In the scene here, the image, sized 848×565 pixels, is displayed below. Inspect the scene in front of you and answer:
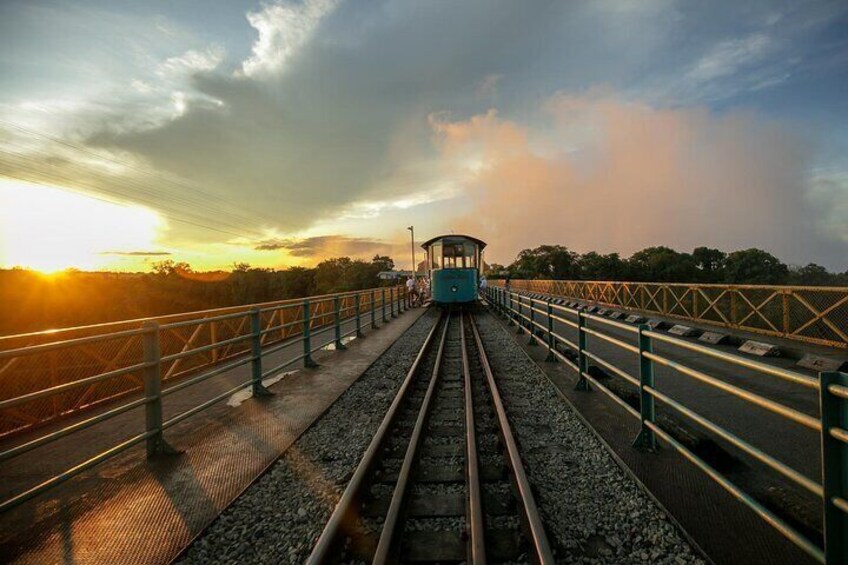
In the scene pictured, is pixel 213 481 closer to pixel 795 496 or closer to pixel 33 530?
pixel 33 530

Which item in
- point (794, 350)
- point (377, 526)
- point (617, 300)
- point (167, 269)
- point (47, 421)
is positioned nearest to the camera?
point (377, 526)

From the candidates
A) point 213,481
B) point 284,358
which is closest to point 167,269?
point 284,358

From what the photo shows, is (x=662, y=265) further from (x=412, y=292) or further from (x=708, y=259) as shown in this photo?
(x=412, y=292)

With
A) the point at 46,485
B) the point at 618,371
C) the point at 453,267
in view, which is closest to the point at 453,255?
the point at 453,267

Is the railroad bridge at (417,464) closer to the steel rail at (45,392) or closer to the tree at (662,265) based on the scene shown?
the steel rail at (45,392)

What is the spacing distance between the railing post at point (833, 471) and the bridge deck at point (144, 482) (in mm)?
3526

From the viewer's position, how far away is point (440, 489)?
10.4ft

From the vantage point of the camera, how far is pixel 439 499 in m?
2.96

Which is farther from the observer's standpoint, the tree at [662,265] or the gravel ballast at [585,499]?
the tree at [662,265]

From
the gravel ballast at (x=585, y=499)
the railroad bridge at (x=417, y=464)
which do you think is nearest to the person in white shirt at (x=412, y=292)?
the railroad bridge at (x=417, y=464)

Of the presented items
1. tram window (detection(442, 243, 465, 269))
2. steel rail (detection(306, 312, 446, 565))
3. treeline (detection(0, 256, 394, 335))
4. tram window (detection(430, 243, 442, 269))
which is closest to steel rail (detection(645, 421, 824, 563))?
steel rail (detection(306, 312, 446, 565))

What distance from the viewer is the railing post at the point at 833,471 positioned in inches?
68.5

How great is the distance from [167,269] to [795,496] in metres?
71.0

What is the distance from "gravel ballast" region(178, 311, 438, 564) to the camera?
2.43m
